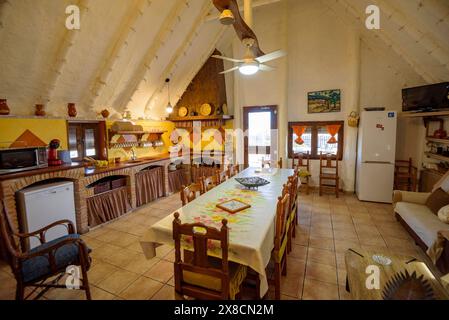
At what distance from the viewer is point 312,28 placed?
507cm

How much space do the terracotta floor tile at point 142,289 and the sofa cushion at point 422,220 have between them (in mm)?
2898

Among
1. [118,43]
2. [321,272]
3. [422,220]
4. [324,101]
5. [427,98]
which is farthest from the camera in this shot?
[324,101]

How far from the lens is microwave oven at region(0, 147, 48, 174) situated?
271cm

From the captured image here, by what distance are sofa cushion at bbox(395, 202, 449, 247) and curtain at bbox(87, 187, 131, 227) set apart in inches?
172

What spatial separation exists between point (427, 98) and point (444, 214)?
7.21 feet

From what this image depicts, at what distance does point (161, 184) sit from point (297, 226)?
10.1 ft

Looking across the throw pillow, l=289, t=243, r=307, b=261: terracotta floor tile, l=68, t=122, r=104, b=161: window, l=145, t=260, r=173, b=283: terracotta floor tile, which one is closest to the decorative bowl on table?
l=289, t=243, r=307, b=261: terracotta floor tile

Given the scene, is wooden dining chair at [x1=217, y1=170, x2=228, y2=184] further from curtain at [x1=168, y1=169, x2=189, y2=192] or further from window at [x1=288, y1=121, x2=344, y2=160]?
window at [x1=288, y1=121, x2=344, y2=160]

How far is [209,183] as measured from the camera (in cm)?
311

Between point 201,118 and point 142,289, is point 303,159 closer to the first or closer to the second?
point 201,118

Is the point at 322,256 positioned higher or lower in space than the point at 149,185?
lower

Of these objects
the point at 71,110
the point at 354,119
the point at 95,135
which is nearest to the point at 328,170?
the point at 354,119
